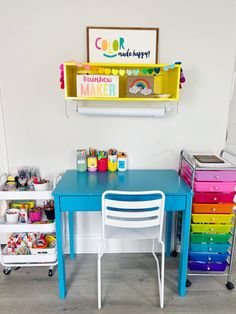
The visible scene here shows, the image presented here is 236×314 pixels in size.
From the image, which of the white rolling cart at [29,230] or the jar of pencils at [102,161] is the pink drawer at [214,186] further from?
the white rolling cart at [29,230]

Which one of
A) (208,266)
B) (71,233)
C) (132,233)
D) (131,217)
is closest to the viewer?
(131,217)

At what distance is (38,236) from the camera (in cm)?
197

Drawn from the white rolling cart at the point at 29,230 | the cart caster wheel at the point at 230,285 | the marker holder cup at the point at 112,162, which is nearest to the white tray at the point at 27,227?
the white rolling cart at the point at 29,230

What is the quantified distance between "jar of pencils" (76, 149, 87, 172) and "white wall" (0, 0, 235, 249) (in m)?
0.10

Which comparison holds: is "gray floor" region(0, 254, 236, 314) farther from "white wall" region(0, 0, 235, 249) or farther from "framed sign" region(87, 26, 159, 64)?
"framed sign" region(87, 26, 159, 64)

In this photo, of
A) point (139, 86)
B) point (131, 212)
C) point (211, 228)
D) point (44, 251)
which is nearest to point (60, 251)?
point (44, 251)

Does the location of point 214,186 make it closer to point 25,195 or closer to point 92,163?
point 92,163

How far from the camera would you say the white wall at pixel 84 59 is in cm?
184

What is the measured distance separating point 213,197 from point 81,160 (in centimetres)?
105

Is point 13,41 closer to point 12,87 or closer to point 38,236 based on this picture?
point 12,87

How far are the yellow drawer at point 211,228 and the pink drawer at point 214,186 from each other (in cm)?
26

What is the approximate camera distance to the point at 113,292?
1.78 metres

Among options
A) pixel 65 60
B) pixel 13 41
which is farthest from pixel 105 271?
pixel 13 41

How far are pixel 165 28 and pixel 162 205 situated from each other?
1.34m
